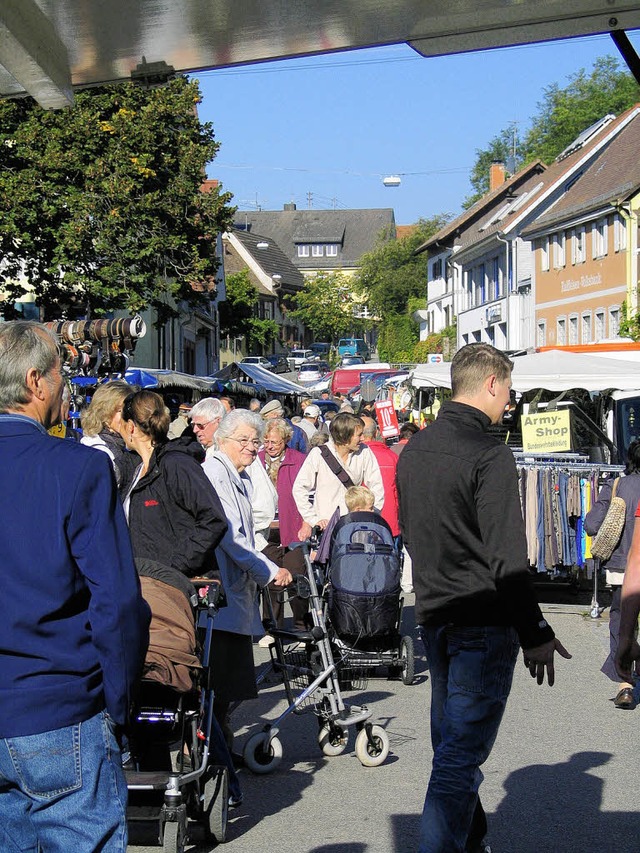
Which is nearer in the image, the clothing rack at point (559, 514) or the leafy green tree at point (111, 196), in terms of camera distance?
the clothing rack at point (559, 514)

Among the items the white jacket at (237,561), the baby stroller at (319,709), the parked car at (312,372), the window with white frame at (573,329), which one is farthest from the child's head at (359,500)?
the parked car at (312,372)

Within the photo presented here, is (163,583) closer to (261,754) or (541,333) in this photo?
(261,754)

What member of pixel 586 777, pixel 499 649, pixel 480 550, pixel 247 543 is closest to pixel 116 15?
pixel 480 550

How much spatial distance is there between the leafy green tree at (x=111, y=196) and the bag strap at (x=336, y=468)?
16.2m

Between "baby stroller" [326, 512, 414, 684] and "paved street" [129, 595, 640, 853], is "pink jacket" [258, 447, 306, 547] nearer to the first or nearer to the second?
"paved street" [129, 595, 640, 853]

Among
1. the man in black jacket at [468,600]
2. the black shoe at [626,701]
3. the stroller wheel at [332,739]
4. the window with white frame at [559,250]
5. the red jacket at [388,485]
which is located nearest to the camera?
the man in black jacket at [468,600]

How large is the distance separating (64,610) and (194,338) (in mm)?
53740

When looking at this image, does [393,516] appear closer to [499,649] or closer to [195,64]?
[499,649]

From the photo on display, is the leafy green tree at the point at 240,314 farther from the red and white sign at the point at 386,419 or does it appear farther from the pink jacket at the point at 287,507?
the pink jacket at the point at 287,507

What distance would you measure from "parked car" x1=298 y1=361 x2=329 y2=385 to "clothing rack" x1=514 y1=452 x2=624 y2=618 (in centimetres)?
5696

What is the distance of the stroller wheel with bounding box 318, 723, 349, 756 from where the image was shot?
702 cm

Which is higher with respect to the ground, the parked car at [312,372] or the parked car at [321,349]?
the parked car at [321,349]

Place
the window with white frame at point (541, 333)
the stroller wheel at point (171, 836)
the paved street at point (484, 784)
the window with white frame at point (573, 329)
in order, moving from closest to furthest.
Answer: the stroller wheel at point (171, 836)
the paved street at point (484, 784)
the window with white frame at point (573, 329)
the window with white frame at point (541, 333)

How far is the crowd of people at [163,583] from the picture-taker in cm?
305
